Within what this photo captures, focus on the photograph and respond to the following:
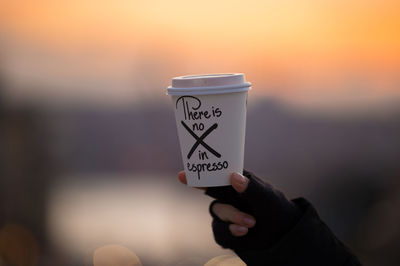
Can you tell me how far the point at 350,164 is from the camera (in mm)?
11555

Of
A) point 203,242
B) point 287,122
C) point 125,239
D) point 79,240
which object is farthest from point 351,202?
point 287,122

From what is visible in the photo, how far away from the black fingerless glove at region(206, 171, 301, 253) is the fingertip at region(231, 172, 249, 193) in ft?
0.05

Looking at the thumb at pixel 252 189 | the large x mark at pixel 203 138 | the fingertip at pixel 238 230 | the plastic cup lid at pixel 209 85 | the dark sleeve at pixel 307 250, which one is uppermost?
the plastic cup lid at pixel 209 85

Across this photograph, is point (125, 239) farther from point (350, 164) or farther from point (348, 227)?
point (350, 164)

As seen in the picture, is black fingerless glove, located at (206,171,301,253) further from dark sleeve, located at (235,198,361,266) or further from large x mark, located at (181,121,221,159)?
large x mark, located at (181,121,221,159)

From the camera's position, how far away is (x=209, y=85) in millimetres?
2193

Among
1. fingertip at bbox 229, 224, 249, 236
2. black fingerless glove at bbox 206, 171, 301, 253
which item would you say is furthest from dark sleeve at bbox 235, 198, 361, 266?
fingertip at bbox 229, 224, 249, 236

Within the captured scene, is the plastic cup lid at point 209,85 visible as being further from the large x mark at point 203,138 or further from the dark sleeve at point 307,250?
the dark sleeve at point 307,250

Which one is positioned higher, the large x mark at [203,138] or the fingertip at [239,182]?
the large x mark at [203,138]

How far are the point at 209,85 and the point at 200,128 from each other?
17 cm

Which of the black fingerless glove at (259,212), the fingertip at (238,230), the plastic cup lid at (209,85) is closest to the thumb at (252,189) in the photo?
the black fingerless glove at (259,212)

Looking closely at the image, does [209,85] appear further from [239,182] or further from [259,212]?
[259,212]

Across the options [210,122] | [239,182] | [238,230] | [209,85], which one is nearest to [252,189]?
[239,182]

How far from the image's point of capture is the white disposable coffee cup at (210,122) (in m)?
2.20
